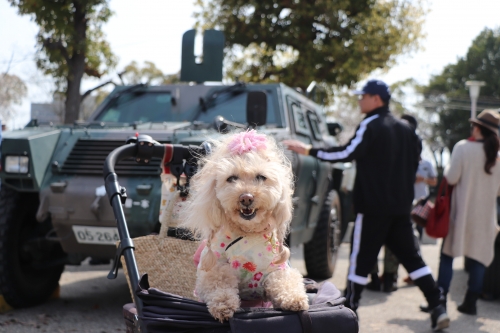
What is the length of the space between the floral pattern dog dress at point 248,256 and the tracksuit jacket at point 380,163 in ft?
8.40

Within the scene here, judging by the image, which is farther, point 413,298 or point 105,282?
point 105,282

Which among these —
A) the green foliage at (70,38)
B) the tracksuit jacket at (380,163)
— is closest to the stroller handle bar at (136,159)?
the tracksuit jacket at (380,163)

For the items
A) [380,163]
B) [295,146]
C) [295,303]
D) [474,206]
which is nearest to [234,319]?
[295,303]

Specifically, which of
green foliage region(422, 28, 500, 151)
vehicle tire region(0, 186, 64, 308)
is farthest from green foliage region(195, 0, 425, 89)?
green foliage region(422, 28, 500, 151)

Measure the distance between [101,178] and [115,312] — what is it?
1.23m

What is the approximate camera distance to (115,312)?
5.61 metres

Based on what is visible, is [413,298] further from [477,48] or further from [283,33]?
[477,48]

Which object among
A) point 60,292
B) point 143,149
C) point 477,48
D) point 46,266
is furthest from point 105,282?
point 477,48

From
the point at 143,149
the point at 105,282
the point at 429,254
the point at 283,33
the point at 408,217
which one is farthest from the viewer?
the point at 283,33

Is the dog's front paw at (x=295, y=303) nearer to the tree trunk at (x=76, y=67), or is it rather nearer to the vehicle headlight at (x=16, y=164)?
the vehicle headlight at (x=16, y=164)

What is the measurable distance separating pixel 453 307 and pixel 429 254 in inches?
180

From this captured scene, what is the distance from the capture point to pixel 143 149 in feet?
9.91

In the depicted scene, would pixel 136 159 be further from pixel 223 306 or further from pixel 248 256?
pixel 223 306

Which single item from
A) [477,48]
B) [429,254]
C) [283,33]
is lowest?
[429,254]
